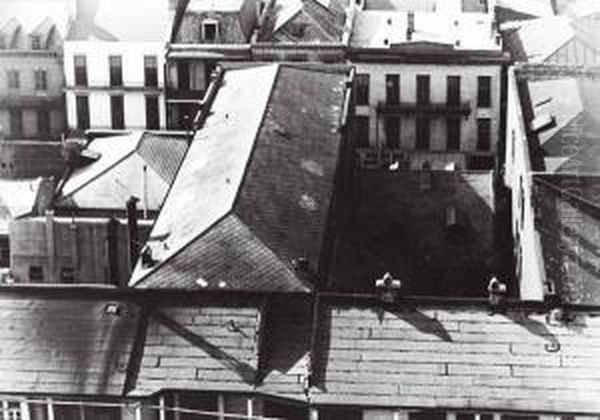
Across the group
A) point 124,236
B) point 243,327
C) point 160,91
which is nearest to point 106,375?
point 243,327

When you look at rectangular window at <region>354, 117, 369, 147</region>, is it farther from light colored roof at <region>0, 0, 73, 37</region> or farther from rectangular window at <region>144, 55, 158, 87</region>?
light colored roof at <region>0, 0, 73, 37</region>

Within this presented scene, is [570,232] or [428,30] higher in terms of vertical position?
[428,30]

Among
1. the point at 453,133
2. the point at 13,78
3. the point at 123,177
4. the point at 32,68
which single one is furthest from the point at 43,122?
the point at 453,133

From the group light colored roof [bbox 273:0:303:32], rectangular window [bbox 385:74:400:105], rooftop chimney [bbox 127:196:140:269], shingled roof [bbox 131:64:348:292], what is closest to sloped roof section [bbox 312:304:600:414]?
shingled roof [bbox 131:64:348:292]

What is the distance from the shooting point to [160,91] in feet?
322

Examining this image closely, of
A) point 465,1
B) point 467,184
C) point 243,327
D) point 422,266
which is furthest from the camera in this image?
point 465,1

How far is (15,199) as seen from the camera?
78.1m

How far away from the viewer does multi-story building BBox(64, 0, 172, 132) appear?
321 ft

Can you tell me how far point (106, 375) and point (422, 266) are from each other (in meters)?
26.9

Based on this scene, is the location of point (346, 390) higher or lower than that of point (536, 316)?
lower

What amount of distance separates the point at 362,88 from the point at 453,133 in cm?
808

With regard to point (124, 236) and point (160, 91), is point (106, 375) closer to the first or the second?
point (124, 236)

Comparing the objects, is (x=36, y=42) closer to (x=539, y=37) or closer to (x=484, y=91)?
(x=484, y=91)

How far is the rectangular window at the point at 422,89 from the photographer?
311 ft
